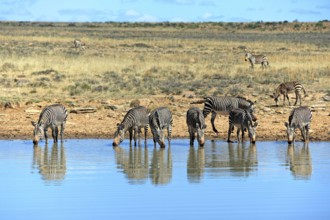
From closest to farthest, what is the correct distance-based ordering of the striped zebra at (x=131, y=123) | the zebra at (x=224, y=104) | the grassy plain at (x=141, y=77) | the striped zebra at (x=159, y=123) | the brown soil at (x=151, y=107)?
the striped zebra at (x=159, y=123) < the striped zebra at (x=131, y=123) < the brown soil at (x=151, y=107) < the zebra at (x=224, y=104) < the grassy plain at (x=141, y=77)

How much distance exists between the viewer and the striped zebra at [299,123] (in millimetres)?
20859

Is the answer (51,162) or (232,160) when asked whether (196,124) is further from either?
(51,162)

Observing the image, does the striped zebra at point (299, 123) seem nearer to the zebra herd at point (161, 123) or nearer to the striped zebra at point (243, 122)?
the zebra herd at point (161, 123)

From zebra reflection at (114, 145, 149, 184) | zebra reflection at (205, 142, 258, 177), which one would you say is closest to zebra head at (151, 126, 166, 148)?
zebra reflection at (114, 145, 149, 184)

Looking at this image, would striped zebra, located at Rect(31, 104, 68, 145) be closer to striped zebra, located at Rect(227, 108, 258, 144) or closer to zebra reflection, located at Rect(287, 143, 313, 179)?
striped zebra, located at Rect(227, 108, 258, 144)

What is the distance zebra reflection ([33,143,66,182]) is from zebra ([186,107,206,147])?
3.21 metres

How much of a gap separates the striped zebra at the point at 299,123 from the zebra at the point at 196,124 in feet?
7.40

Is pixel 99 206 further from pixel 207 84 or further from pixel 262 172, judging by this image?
pixel 207 84

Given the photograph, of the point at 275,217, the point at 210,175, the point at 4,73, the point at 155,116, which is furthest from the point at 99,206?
the point at 4,73

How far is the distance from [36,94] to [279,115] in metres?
9.09

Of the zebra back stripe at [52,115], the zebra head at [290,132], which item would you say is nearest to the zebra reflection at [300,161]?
the zebra head at [290,132]

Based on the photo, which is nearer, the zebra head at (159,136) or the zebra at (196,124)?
the zebra head at (159,136)

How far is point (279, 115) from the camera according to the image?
26.0m

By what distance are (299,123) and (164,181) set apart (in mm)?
7238
